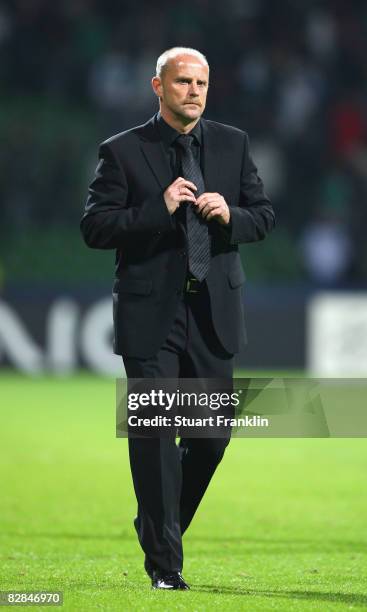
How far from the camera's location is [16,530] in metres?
7.21

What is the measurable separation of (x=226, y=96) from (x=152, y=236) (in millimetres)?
13654

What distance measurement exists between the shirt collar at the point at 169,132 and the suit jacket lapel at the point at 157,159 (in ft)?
0.09

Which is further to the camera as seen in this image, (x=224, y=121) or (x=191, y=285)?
(x=224, y=121)

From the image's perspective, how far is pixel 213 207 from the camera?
5148mm

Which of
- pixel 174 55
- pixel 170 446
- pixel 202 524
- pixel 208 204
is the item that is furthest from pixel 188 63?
pixel 202 524

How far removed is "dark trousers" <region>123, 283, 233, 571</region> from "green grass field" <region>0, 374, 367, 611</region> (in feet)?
0.67

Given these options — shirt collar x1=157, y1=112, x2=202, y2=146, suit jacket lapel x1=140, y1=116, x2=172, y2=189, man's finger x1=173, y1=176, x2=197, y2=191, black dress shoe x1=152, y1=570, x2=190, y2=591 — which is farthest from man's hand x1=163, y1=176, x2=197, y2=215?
black dress shoe x1=152, y1=570, x2=190, y2=591

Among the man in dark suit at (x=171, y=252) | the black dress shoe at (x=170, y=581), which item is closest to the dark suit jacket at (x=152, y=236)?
the man in dark suit at (x=171, y=252)

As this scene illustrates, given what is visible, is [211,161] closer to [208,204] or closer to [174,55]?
[208,204]

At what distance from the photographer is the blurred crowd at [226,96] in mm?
17797

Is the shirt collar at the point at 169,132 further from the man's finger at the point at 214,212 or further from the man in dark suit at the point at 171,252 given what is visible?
the man's finger at the point at 214,212

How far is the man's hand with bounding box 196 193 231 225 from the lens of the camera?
5.15m

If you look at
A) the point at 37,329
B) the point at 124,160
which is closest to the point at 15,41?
the point at 37,329

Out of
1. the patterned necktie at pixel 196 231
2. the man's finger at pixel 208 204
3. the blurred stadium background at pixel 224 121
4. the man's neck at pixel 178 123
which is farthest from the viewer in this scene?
the blurred stadium background at pixel 224 121
